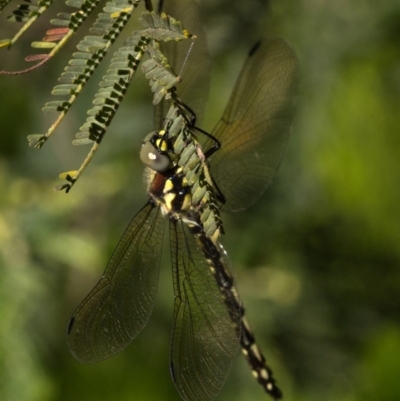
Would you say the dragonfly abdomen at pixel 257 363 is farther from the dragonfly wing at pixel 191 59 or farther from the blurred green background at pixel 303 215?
the dragonfly wing at pixel 191 59

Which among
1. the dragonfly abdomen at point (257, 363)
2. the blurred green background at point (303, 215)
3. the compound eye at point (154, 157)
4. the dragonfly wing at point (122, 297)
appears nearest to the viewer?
the compound eye at point (154, 157)

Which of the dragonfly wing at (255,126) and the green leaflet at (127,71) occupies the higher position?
the green leaflet at (127,71)

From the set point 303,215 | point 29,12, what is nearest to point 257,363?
point 303,215

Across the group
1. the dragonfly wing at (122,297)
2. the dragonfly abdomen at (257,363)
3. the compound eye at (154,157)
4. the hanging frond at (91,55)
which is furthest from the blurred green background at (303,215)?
the hanging frond at (91,55)

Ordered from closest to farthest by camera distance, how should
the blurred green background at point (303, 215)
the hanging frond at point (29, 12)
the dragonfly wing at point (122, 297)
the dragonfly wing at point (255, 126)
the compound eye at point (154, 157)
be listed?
the hanging frond at point (29, 12) < the compound eye at point (154, 157) < the dragonfly wing at point (122, 297) < the dragonfly wing at point (255, 126) < the blurred green background at point (303, 215)

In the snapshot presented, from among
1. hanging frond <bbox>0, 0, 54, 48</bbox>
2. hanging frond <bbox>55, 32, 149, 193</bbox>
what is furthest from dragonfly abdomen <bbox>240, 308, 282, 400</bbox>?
hanging frond <bbox>0, 0, 54, 48</bbox>

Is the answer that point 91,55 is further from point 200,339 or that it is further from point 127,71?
point 200,339

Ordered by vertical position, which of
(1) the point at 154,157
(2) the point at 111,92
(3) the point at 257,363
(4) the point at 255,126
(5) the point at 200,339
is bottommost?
(3) the point at 257,363
